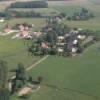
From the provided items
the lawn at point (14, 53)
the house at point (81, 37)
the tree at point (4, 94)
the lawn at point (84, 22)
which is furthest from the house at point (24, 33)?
the tree at point (4, 94)

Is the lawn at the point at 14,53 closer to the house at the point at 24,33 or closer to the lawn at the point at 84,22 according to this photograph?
the house at the point at 24,33

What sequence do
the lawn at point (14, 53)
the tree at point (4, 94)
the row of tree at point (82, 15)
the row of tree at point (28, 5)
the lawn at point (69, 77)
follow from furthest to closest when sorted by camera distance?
the row of tree at point (28, 5) < the row of tree at point (82, 15) < the lawn at point (14, 53) < the lawn at point (69, 77) < the tree at point (4, 94)

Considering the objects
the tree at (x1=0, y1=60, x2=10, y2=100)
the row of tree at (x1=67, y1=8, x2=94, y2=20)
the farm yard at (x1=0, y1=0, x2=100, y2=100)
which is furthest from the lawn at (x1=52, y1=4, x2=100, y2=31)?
the tree at (x1=0, y1=60, x2=10, y2=100)

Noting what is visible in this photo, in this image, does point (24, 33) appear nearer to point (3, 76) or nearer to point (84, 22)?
point (84, 22)

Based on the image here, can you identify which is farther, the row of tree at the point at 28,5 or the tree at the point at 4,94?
the row of tree at the point at 28,5

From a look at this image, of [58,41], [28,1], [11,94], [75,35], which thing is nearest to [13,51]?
[58,41]

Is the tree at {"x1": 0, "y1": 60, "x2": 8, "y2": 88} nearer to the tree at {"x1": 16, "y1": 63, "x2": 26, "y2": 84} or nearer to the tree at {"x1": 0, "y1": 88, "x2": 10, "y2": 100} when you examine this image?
the tree at {"x1": 16, "y1": 63, "x2": 26, "y2": 84}

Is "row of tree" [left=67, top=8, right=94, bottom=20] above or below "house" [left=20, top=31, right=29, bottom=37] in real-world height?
below

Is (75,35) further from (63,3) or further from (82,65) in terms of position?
(63,3)

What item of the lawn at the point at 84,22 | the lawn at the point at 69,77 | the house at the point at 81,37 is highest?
the lawn at the point at 69,77

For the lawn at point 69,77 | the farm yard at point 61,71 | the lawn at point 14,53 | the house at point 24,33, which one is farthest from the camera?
the house at point 24,33

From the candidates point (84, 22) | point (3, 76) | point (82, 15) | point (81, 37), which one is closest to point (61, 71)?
point (3, 76)

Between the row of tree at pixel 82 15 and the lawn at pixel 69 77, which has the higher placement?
the lawn at pixel 69 77
